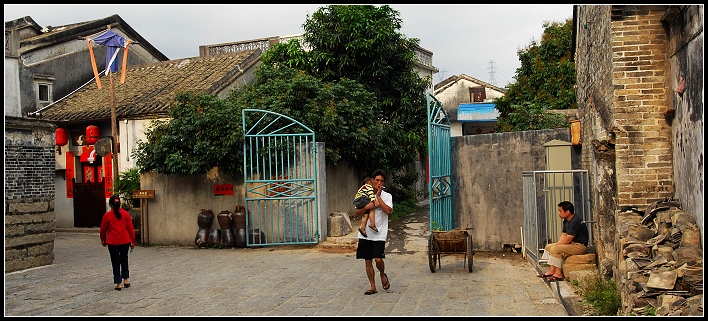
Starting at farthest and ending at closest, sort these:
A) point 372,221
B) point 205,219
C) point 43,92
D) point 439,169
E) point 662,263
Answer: point 43,92 < point 205,219 < point 439,169 < point 372,221 < point 662,263

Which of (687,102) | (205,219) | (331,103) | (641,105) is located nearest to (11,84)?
(205,219)

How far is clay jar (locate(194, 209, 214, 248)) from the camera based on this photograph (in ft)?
46.4

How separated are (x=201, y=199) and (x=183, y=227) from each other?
0.81 metres

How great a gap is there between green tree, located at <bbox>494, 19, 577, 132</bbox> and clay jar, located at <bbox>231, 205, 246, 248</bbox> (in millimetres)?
8929

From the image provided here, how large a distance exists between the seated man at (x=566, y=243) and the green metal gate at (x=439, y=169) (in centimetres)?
239

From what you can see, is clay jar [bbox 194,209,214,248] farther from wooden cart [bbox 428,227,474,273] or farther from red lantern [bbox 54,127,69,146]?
red lantern [bbox 54,127,69,146]

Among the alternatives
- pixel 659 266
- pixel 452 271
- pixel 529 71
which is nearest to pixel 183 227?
pixel 452 271

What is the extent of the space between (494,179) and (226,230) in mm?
5932

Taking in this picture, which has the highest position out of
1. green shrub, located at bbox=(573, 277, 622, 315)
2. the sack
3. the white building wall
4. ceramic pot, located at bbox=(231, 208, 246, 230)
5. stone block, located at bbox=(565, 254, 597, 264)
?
the white building wall

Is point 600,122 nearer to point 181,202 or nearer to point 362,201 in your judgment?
point 362,201

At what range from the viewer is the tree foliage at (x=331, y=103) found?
14172 millimetres

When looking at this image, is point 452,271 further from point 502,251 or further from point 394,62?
point 394,62

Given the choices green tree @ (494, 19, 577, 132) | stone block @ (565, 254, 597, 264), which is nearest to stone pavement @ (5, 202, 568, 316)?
stone block @ (565, 254, 597, 264)

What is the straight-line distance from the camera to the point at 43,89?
69.4ft
